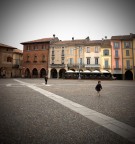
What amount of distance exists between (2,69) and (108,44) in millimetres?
33806

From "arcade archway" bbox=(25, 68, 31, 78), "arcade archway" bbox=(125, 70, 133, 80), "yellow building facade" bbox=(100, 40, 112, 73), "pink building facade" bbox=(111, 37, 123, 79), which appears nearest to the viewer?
"pink building facade" bbox=(111, 37, 123, 79)

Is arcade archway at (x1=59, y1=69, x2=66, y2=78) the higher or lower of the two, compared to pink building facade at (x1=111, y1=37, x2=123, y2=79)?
lower

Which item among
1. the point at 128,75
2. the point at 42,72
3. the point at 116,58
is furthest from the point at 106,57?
the point at 42,72

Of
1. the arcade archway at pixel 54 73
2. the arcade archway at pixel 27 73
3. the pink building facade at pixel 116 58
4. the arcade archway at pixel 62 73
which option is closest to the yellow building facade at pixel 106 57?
the pink building facade at pixel 116 58

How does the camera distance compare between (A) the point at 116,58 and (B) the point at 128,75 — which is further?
(B) the point at 128,75

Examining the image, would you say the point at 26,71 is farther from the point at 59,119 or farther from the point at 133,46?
the point at 59,119

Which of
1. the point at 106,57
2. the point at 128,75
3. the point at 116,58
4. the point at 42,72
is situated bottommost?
the point at 128,75

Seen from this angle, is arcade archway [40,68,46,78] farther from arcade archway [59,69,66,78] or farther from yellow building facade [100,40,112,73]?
yellow building facade [100,40,112,73]

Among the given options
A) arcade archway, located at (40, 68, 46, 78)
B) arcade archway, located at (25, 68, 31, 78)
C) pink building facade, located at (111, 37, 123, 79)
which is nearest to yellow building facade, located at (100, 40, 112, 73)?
pink building facade, located at (111, 37, 123, 79)

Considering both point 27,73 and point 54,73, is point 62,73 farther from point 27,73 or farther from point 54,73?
point 27,73

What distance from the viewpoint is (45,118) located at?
456 cm

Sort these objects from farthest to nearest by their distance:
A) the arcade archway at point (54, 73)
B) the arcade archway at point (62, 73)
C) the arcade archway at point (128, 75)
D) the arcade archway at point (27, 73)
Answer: the arcade archway at point (27, 73), the arcade archway at point (54, 73), the arcade archway at point (62, 73), the arcade archway at point (128, 75)

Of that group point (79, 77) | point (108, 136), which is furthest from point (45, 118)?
point (79, 77)

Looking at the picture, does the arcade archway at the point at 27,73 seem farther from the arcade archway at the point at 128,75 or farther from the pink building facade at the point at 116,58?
the arcade archway at the point at 128,75
